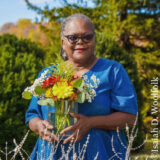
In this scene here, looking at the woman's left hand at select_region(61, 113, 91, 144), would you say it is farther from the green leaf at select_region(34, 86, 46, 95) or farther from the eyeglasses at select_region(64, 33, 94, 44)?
the eyeglasses at select_region(64, 33, 94, 44)

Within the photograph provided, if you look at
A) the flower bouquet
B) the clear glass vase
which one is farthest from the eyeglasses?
the clear glass vase

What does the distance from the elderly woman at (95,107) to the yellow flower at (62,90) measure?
0.53 feet

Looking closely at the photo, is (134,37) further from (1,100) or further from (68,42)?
(68,42)

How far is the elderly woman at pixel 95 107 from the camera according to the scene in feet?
6.82

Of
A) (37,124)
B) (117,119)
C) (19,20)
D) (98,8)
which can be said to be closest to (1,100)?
(37,124)

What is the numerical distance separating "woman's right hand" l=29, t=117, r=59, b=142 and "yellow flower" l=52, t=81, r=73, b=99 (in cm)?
22

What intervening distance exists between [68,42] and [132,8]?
385 inches

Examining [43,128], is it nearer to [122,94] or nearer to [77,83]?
[77,83]

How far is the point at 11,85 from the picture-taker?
4.29 meters

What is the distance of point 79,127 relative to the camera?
78.7 inches

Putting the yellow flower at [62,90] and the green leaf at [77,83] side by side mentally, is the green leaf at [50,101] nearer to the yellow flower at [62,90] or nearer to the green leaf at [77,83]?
the yellow flower at [62,90]

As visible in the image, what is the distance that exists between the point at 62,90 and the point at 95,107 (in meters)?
0.30

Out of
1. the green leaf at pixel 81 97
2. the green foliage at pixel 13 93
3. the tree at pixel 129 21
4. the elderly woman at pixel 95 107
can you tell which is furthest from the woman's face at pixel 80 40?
the tree at pixel 129 21

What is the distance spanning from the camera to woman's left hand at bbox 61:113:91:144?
6.49 ft
